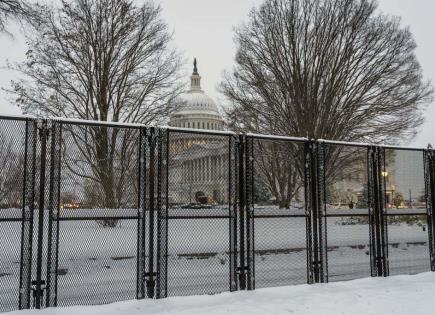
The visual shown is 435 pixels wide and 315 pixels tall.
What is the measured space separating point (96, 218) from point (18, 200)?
1.26 meters

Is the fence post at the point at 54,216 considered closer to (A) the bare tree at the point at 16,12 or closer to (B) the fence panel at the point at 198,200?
(B) the fence panel at the point at 198,200

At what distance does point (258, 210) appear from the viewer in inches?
370

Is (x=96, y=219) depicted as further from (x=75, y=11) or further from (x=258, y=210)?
(x=75, y=11)

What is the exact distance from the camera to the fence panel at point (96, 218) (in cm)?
785

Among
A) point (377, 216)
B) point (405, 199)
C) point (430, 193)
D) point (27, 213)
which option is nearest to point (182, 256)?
point (27, 213)

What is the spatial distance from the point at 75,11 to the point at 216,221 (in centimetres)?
1724

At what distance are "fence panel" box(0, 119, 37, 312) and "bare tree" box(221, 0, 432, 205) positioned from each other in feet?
61.2

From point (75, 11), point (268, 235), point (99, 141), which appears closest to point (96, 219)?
point (99, 141)

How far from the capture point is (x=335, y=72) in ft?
81.3

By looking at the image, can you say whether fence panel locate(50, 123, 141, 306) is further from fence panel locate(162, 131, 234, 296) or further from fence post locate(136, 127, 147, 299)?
fence panel locate(162, 131, 234, 296)

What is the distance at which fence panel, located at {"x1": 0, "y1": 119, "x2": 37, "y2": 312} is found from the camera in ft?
24.2

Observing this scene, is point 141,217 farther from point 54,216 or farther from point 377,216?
point 377,216

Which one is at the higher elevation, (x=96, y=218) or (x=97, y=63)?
(x=97, y=63)

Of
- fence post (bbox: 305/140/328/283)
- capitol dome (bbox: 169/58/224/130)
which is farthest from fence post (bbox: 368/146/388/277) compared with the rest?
capitol dome (bbox: 169/58/224/130)
